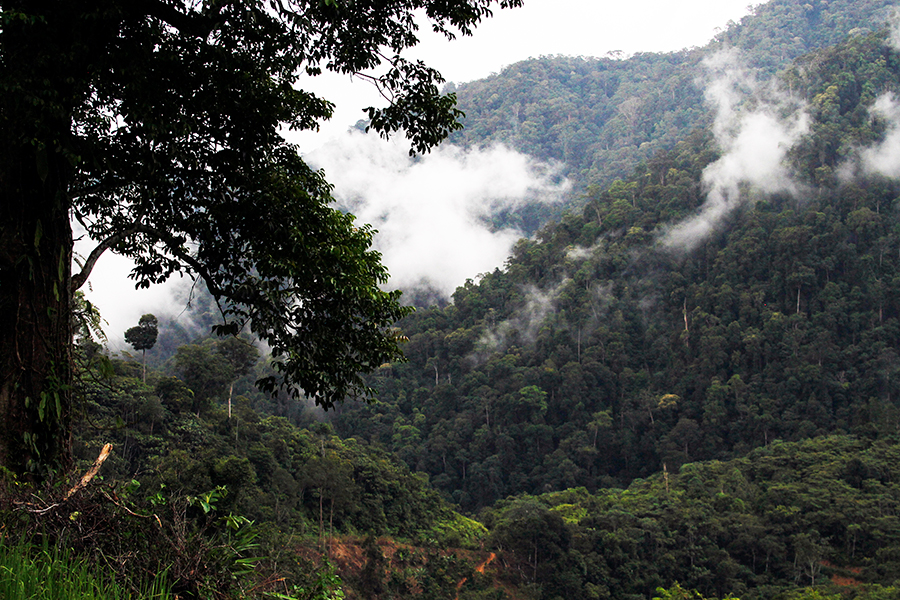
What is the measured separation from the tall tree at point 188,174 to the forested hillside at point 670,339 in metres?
37.6

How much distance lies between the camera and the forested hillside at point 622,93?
93.6 metres

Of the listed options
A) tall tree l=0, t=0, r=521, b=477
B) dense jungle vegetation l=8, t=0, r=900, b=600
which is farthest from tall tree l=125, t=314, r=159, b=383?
tall tree l=0, t=0, r=521, b=477

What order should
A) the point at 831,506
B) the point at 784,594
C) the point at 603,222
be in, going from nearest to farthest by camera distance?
the point at 784,594 < the point at 831,506 < the point at 603,222

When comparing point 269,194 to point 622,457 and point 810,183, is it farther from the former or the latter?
point 810,183

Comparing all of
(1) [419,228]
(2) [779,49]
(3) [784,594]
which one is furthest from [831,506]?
(2) [779,49]

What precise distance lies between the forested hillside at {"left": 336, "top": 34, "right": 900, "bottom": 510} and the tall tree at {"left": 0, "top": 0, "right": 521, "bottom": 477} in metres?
37.6

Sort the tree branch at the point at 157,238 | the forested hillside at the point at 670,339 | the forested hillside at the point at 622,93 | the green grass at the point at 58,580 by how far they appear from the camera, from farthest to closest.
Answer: the forested hillside at the point at 622,93
the forested hillside at the point at 670,339
the tree branch at the point at 157,238
the green grass at the point at 58,580

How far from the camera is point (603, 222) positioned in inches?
2154

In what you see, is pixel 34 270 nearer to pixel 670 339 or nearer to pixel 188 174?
pixel 188 174

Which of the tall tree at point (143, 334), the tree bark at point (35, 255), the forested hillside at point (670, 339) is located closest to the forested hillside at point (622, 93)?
the forested hillside at point (670, 339)

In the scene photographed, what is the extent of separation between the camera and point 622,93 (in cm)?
11794

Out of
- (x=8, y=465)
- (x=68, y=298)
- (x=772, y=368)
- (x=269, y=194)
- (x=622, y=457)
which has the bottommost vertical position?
(x=8, y=465)

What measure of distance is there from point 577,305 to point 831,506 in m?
24.7

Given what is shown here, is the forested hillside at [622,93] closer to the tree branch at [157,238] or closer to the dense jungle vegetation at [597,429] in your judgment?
the dense jungle vegetation at [597,429]
